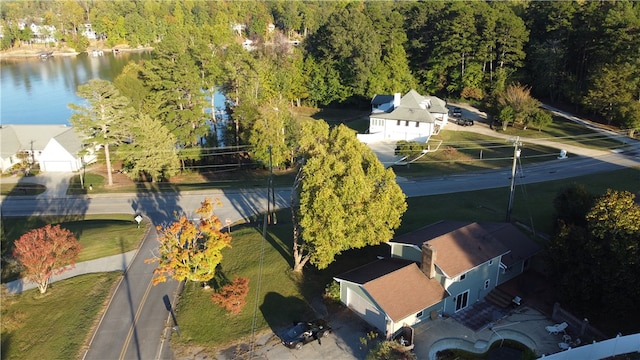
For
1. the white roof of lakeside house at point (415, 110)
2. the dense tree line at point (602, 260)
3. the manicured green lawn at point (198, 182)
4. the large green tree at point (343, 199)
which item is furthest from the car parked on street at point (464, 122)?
the dense tree line at point (602, 260)

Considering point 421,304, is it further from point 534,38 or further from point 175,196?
point 534,38

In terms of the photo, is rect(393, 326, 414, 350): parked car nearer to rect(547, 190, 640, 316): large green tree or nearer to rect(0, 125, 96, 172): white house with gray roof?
rect(547, 190, 640, 316): large green tree

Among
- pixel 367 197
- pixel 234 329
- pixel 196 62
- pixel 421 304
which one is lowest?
pixel 234 329

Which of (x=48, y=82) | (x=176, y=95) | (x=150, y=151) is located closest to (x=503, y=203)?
(x=150, y=151)

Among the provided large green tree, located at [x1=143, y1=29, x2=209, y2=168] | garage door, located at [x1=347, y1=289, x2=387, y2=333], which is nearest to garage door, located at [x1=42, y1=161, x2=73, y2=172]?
large green tree, located at [x1=143, y1=29, x2=209, y2=168]

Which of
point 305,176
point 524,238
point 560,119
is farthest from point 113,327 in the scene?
point 560,119

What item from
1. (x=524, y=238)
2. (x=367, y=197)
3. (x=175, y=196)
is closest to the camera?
(x=367, y=197)

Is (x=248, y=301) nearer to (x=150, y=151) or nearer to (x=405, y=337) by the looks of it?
(x=405, y=337)

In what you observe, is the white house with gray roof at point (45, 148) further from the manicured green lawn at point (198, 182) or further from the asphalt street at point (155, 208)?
the asphalt street at point (155, 208)
